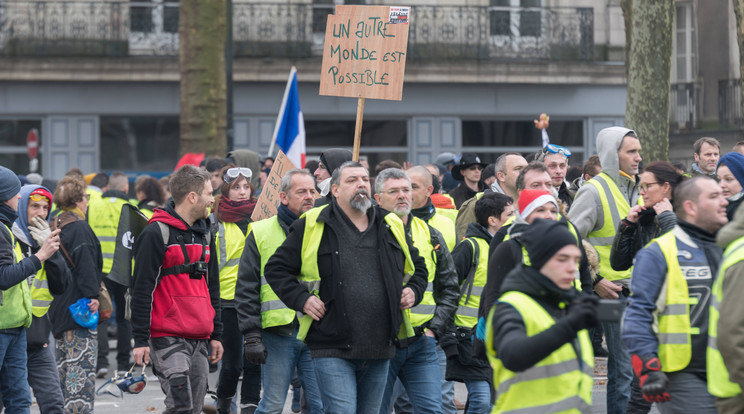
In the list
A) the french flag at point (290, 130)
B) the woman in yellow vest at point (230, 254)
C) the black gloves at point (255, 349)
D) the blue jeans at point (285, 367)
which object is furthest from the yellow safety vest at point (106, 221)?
the black gloves at point (255, 349)

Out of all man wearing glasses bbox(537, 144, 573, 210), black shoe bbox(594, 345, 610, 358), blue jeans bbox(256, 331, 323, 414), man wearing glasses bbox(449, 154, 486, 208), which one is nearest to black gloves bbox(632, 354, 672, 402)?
blue jeans bbox(256, 331, 323, 414)

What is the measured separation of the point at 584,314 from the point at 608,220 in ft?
11.6

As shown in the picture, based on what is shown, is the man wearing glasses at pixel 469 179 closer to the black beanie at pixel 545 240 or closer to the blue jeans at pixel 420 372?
the blue jeans at pixel 420 372

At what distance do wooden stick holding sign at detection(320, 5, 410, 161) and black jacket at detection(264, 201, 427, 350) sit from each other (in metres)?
2.74

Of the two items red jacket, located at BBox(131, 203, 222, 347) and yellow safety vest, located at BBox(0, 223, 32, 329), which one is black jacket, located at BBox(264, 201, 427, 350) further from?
yellow safety vest, located at BBox(0, 223, 32, 329)

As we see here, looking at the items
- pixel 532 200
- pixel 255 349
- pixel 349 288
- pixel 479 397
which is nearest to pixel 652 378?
pixel 532 200

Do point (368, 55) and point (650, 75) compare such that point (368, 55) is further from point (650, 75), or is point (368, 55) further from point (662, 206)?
point (650, 75)

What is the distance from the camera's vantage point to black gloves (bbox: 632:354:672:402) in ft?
17.1

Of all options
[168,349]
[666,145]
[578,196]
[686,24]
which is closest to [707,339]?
[578,196]

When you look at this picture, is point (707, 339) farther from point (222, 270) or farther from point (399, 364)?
point (222, 270)

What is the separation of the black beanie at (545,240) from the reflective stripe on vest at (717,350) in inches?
31.5

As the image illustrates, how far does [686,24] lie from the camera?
28.1m

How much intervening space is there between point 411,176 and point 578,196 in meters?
1.18

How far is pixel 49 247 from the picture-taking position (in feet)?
24.4
